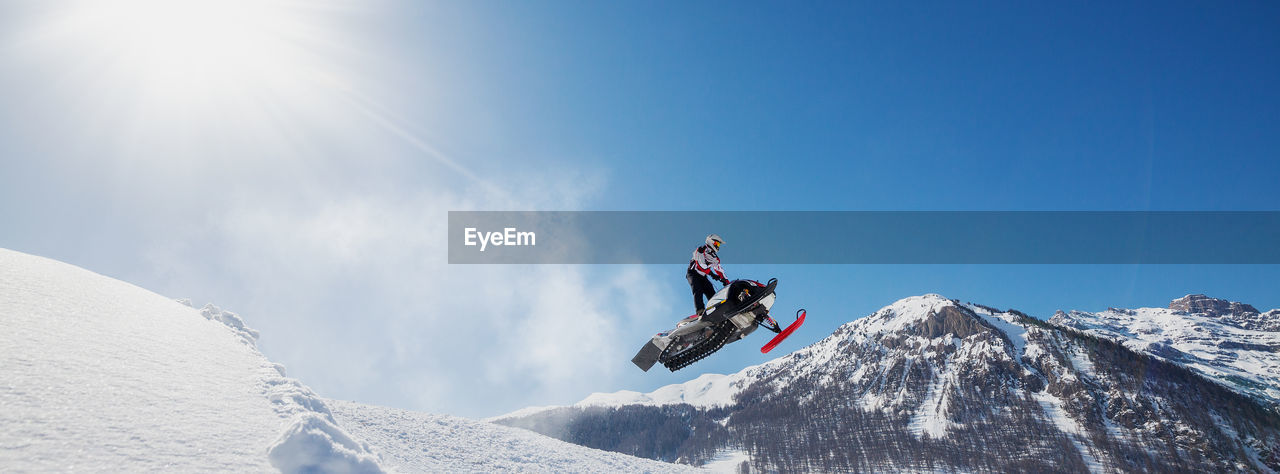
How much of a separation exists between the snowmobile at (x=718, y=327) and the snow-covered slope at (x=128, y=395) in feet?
26.3

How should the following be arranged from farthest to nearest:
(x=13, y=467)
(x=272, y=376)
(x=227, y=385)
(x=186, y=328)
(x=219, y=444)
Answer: (x=186, y=328) < (x=272, y=376) < (x=227, y=385) < (x=219, y=444) < (x=13, y=467)

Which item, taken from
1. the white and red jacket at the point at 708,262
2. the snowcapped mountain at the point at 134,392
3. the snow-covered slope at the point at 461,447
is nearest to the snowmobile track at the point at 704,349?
the white and red jacket at the point at 708,262

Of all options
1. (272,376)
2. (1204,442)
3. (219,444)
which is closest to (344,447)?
(219,444)

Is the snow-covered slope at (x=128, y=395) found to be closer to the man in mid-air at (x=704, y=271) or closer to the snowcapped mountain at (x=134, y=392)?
the snowcapped mountain at (x=134, y=392)

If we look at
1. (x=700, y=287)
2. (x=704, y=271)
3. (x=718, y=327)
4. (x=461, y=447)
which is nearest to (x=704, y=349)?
(x=718, y=327)

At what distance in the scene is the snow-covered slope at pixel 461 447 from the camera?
25625mm

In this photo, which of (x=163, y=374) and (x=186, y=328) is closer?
(x=163, y=374)

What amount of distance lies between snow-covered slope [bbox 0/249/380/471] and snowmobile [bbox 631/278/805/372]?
8023mm

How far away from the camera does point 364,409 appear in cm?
3070

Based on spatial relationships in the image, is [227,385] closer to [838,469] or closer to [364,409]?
[364,409]

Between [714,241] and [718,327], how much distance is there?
2.71m

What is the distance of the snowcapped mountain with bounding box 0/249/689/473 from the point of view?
9.43 m

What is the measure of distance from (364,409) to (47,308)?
18.1 metres

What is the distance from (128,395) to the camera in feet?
37.5
